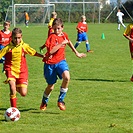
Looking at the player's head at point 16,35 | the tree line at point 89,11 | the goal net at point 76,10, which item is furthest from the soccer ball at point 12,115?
the goal net at point 76,10

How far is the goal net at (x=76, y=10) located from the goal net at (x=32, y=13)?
4.31 meters

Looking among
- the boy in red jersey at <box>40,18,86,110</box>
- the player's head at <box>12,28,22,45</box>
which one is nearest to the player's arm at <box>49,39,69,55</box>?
the boy in red jersey at <box>40,18,86,110</box>

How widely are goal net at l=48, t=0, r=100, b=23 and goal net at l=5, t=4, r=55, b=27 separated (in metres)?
4.31

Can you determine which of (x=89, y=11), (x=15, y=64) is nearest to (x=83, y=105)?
(x=15, y=64)

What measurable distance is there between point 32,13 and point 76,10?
24.1 feet

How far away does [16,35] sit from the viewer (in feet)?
27.6

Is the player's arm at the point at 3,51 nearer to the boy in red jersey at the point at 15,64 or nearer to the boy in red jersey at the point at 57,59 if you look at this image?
the boy in red jersey at the point at 15,64

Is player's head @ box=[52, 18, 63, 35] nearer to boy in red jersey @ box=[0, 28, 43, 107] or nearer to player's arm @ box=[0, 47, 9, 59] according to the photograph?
boy in red jersey @ box=[0, 28, 43, 107]

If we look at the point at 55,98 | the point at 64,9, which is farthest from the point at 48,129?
the point at 64,9

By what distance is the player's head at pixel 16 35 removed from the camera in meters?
8.37

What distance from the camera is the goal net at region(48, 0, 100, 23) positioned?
60.1 metres

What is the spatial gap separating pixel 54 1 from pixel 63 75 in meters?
54.0

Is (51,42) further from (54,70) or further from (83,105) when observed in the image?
(83,105)

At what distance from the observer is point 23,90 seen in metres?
8.78
